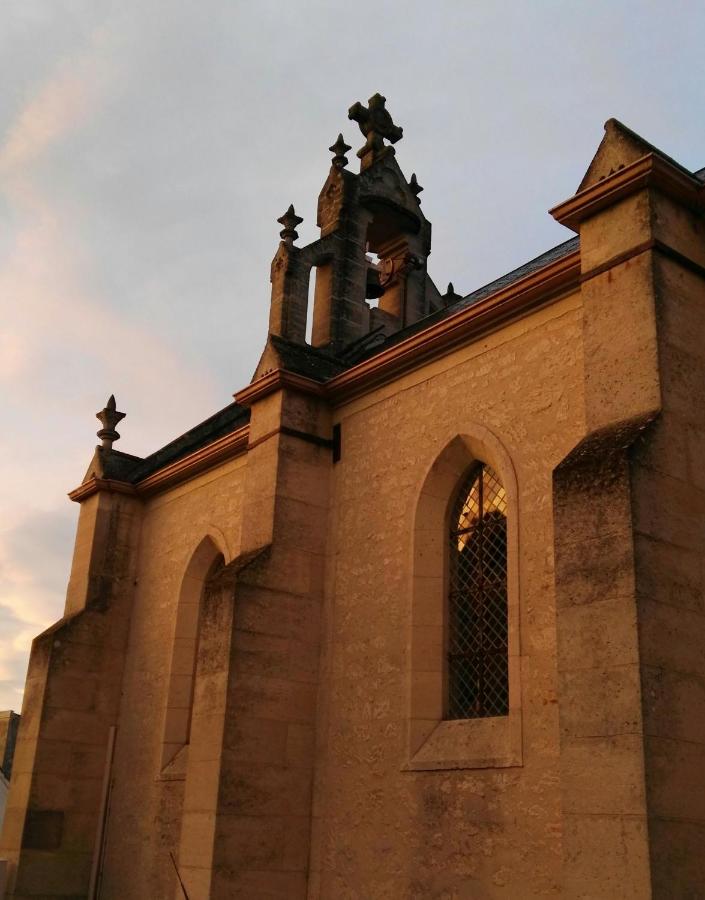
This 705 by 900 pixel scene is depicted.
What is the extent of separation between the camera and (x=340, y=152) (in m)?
16.3

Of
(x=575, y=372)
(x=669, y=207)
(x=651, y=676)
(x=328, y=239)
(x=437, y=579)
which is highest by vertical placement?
(x=328, y=239)

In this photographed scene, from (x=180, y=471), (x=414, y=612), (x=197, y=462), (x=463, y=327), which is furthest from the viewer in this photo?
(x=180, y=471)

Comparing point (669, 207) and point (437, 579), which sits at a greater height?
point (669, 207)

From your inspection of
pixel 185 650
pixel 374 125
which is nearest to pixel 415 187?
pixel 374 125

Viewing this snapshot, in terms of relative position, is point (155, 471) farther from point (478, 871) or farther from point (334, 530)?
point (478, 871)

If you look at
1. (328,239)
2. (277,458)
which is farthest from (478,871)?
(328,239)

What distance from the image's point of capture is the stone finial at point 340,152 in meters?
16.1

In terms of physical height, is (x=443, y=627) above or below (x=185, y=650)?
below

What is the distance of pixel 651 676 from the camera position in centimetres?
663

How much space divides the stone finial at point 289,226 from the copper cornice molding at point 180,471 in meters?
3.17

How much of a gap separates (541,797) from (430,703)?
1907 mm

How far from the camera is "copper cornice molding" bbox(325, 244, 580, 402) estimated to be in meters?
9.58

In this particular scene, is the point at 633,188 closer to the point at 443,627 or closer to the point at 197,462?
the point at 443,627

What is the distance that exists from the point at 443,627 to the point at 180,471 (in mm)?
6415
